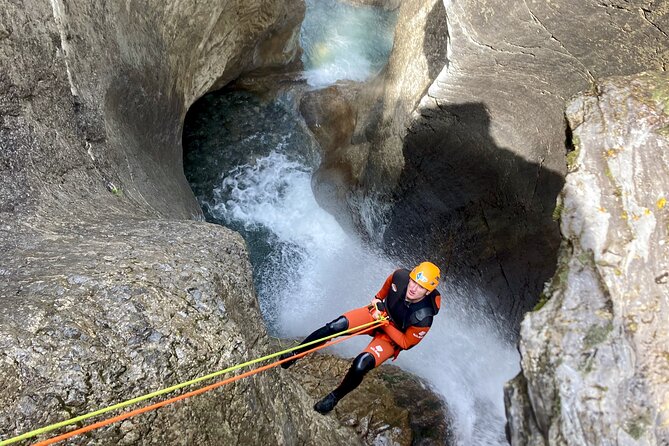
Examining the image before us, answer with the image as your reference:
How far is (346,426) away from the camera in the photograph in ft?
15.4

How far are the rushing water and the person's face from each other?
185 centimetres

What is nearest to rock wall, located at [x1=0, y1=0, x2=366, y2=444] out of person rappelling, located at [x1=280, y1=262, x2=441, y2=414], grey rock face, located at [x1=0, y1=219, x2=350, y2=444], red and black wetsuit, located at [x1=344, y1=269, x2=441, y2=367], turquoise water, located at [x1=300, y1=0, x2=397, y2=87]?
grey rock face, located at [x1=0, y1=219, x2=350, y2=444]

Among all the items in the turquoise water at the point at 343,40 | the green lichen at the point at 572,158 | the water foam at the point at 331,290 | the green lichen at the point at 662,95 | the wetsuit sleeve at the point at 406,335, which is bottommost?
the water foam at the point at 331,290

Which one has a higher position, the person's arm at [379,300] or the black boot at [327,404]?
the person's arm at [379,300]

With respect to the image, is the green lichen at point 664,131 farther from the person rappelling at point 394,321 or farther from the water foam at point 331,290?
the water foam at point 331,290

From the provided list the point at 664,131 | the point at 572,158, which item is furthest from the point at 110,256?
the point at 664,131

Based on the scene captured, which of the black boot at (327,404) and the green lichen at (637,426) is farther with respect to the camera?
the black boot at (327,404)

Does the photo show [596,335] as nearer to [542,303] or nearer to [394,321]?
[542,303]

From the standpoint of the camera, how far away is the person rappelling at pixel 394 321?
4.46m

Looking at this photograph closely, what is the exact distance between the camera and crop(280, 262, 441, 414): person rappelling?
4.46m

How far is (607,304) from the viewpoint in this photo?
2.71 metres

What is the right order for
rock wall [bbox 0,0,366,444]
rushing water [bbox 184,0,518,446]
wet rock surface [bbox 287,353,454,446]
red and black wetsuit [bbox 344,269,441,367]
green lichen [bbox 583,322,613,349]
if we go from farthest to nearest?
rushing water [bbox 184,0,518,446] < wet rock surface [bbox 287,353,454,446] < red and black wetsuit [bbox 344,269,441,367] < green lichen [bbox 583,322,613,349] < rock wall [bbox 0,0,366,444]

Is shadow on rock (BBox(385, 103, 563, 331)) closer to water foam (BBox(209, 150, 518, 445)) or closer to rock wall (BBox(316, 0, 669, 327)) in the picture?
rock wall (BBox(316, 0, 669, 327))

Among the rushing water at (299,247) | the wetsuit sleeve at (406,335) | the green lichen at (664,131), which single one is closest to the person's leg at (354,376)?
the wetsuit sleeve at (406,335)
